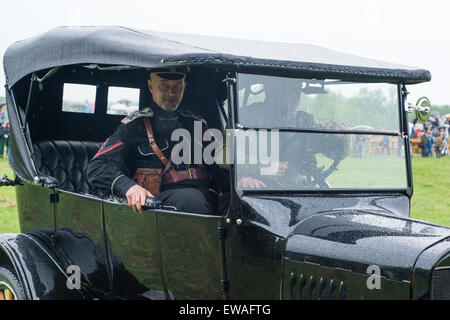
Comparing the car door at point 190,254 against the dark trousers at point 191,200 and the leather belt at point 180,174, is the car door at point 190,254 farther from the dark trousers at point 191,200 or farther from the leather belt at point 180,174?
the leather belt at point 180,174

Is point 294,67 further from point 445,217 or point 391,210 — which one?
point 445,217

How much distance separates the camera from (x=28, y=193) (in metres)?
4.14

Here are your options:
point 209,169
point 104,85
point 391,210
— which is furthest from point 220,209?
point 104,85

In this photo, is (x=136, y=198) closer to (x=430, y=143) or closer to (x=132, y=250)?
(x=132, y=250)

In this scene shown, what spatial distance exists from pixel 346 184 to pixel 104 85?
102 inches

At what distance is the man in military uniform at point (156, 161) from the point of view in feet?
11.1

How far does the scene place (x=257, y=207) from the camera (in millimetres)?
2807

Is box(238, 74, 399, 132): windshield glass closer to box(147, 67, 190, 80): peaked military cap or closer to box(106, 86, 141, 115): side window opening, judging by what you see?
box(147, 67, 190, 80): peaked military cap

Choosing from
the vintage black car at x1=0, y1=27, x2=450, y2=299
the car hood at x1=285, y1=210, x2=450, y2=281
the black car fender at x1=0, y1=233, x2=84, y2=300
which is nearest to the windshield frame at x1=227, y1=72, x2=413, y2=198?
the vintage black car at x1=0, y1=27, x2=450, y2=299

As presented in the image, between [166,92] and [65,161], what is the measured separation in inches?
50.0

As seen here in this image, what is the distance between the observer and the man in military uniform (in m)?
3.39

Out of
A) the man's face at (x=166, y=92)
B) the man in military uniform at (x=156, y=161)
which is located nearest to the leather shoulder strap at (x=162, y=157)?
the man in military uniform at (x=156, y=161)

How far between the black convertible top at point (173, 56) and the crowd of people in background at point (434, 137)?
18276 millimetres

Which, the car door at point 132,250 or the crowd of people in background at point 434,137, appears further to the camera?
the crowd of people in background at point 434,137
